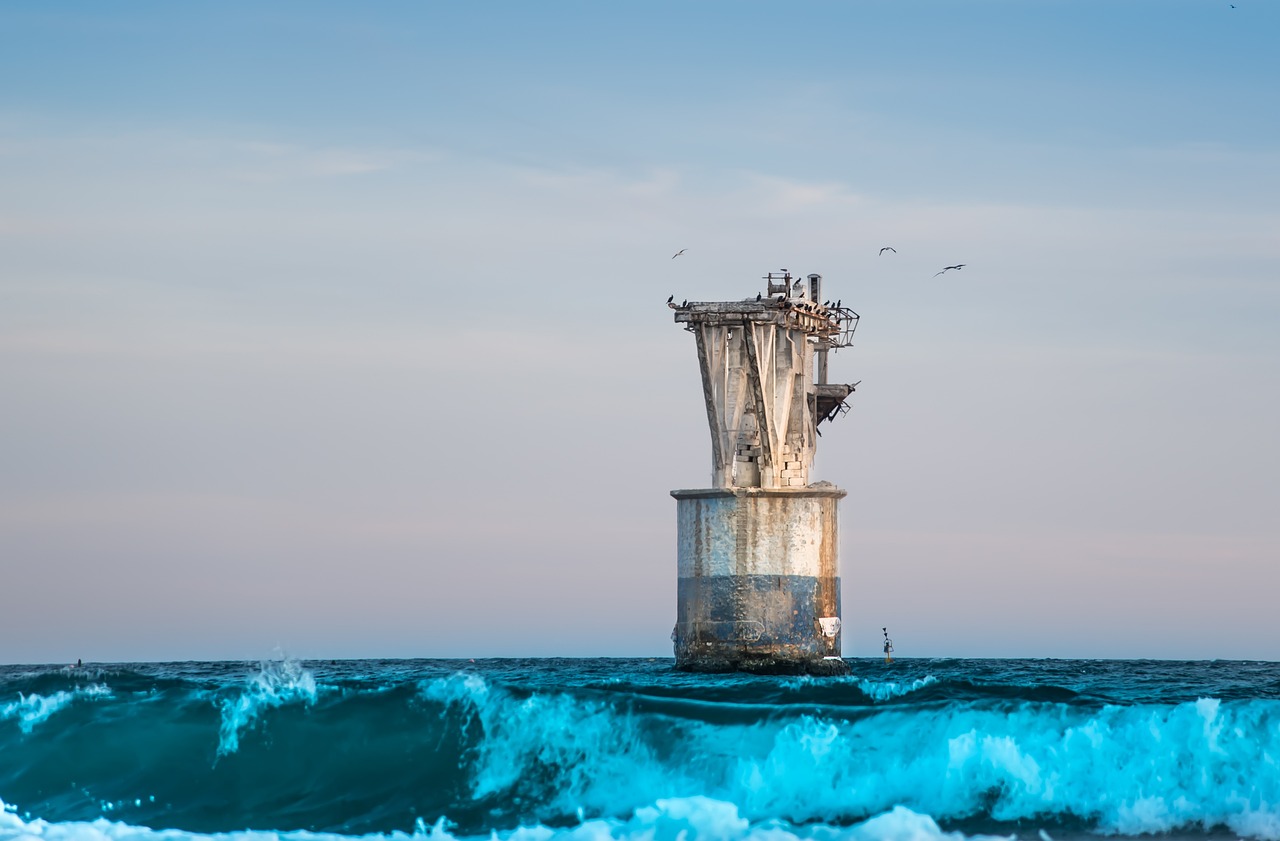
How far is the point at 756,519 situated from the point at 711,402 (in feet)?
12.1

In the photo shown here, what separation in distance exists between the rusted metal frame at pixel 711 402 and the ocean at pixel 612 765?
2011 centimetres

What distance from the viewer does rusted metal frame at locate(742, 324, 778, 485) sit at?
1735 inches

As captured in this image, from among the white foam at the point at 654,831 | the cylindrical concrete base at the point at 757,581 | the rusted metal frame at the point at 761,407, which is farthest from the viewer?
the rusted metal frame at the point at 761,407

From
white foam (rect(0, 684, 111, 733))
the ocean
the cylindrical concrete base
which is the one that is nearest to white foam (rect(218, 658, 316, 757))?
the ocean

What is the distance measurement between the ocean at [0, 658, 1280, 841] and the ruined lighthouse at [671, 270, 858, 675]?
59.9 feet

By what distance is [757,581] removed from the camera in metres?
42.8

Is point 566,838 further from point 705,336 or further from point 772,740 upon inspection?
point 705,336

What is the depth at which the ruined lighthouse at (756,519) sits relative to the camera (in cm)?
4278

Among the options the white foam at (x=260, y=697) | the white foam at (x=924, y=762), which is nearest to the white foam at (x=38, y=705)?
the white foam at (x=260, y=697)

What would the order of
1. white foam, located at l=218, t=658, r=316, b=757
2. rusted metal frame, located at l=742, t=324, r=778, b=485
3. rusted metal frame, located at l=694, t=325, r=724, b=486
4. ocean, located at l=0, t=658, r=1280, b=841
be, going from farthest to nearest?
rusted metal frame, located at l=694, t=325, r=724, b=486, rusted metal frame, located at l=742, t=324, r=778, b=485, white foam, located at l=218, t=658, r=316, b=757, ocean, located at l=0, t=658, r=1280, b=841

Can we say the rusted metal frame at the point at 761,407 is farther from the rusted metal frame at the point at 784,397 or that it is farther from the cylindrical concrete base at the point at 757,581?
the cylindrical concrete base at the point at 757,581

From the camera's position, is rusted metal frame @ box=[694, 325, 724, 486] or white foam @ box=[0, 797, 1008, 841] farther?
rusted metal frame @ box=[694, 325, 724, 486]

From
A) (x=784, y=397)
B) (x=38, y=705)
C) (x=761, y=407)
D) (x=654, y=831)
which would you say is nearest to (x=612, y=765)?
(x=654, y=831)

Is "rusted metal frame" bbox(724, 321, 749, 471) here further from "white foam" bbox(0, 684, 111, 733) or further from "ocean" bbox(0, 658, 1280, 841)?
"white foam" bbox(0, 684, 111, 733)
